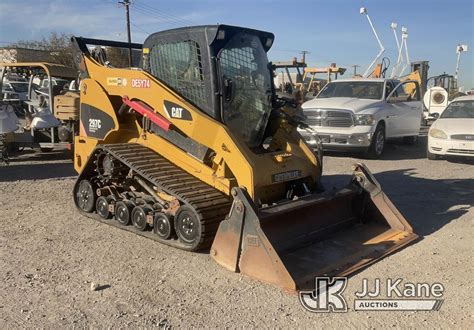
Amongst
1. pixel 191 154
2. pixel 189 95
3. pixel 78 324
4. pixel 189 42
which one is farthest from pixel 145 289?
pixel 189 42

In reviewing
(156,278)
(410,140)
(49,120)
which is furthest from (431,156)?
(156,278)

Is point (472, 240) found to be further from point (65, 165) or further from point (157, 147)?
point (65, 165)

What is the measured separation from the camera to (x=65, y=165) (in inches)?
433

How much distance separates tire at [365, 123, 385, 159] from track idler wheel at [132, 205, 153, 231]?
26.4 feet

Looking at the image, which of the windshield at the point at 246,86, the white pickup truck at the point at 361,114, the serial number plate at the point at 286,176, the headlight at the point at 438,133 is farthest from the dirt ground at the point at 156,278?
the white pickup truck at the point at 361,114

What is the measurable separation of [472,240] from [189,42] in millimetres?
4153

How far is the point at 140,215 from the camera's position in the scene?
5895 mm

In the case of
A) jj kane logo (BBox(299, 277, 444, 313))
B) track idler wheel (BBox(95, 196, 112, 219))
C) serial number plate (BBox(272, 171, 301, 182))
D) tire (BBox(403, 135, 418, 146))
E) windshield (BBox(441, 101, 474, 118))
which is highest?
windshield (BBox(441, 101, 474, 118))

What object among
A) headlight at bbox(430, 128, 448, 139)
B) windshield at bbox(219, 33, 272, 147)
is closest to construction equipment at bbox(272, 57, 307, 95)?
windshield at bbox(219, 33, 272, 147)

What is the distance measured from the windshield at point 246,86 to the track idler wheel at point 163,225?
4.19 feet

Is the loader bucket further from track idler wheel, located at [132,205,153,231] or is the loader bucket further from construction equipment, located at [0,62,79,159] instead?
construction equipment, located at [0,62,79,159]

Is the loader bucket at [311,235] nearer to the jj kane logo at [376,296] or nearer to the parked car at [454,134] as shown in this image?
the jj kane logo at [376,296]

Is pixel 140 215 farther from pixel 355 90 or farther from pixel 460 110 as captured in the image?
pixel 460 110

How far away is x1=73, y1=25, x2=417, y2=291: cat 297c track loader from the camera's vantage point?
5039 mm
